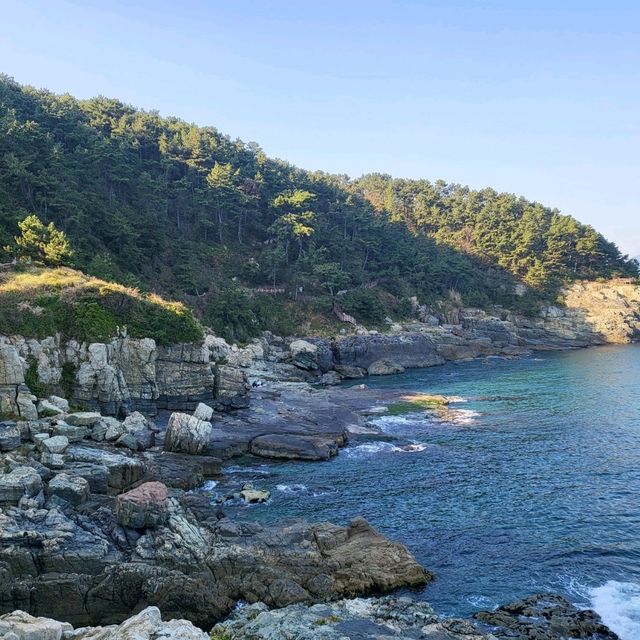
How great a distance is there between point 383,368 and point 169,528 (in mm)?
55318

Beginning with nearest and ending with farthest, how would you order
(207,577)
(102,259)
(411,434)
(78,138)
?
1. (207,577)
2. (411,434)
3. (102,259)
4. (78,138)

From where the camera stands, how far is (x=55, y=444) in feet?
92.4

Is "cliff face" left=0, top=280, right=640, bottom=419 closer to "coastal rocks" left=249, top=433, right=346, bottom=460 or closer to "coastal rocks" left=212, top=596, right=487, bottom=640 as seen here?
"coastal rocks" left=249, top=433, right=346, bottom=460

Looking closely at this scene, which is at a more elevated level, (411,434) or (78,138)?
(78,138)

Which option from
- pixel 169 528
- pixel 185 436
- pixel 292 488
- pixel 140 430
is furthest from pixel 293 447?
pixel 169 528

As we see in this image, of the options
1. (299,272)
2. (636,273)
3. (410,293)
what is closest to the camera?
(299,272)

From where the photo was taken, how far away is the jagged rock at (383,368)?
245 ft

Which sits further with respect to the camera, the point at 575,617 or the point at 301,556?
the point at 301,556

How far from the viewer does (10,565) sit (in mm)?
18500

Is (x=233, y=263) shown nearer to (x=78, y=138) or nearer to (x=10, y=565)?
(x=78, y=138)

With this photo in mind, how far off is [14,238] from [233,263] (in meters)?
42.7

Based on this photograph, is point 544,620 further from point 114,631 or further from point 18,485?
point 18,485

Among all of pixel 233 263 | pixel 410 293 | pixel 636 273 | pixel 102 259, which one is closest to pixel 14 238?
pixel 102 259

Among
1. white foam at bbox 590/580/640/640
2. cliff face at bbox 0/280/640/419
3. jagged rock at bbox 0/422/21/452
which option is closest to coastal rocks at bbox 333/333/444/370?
cliff face at bbox 0/280/640/419
